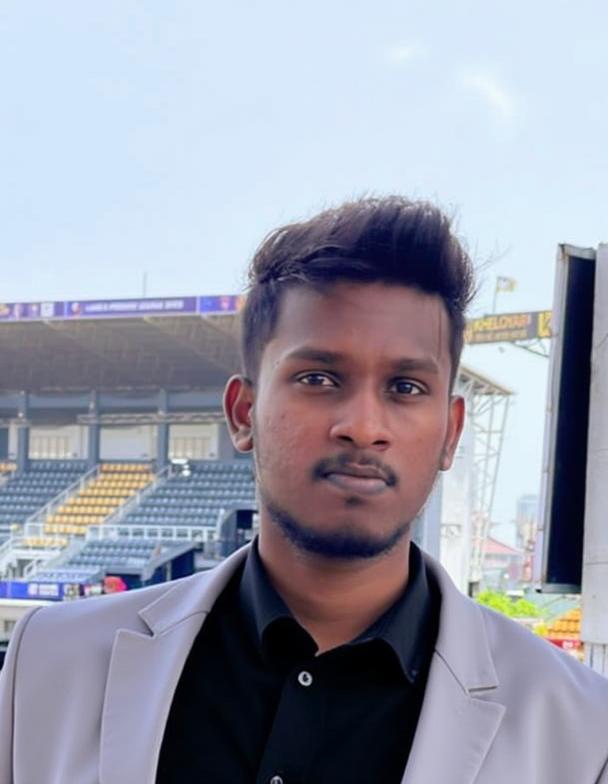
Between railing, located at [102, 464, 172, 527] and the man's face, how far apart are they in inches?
665

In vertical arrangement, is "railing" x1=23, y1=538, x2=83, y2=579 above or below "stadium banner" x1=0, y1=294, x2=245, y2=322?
below

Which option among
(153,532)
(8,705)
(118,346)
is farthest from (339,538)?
(118,346)

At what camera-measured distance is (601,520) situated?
3.09m

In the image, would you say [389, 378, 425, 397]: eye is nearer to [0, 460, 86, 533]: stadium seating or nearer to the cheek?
the cheek

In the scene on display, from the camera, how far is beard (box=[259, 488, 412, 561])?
964mm

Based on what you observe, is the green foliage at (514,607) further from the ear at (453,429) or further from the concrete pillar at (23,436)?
the ear at (453,429)

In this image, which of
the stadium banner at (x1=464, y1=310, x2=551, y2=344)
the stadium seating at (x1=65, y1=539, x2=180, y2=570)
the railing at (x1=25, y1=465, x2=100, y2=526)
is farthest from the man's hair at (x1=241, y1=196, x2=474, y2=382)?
the stadium banner at (x1=464, y1=310, x2=551, y2=344)

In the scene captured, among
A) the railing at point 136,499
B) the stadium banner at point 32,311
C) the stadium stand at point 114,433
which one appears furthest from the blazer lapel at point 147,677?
the railing at point 136,499

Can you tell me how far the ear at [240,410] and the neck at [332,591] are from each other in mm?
108

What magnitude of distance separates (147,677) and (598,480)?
2.36 metres

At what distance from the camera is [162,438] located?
62.3 feet

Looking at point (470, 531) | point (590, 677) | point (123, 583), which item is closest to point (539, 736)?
point (590, 677)

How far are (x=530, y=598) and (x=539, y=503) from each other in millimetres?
15987

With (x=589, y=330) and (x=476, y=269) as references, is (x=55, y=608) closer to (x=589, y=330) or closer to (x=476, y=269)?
(x=476, y=269)
